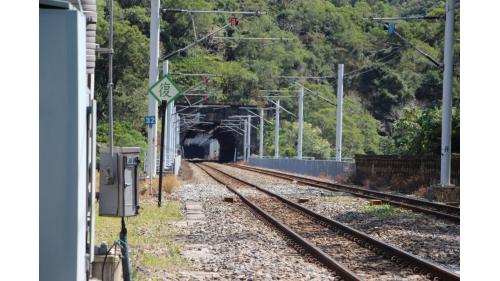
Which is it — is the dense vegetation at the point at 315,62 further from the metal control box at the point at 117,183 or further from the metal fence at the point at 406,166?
the metal control box at the point at 117,183

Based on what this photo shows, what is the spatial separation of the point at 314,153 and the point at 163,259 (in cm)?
7692

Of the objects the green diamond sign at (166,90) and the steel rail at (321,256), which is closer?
the steel rail at (321,256)

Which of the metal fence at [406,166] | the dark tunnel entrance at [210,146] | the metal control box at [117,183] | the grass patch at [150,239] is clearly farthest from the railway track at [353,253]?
the dark tunnel entrance at [210,146]

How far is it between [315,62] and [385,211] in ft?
288

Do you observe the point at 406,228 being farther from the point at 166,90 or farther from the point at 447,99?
the point at 447,99

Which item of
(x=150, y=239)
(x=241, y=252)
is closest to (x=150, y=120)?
(x=150, y=239)

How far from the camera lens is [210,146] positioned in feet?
426

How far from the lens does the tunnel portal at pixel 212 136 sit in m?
94.8

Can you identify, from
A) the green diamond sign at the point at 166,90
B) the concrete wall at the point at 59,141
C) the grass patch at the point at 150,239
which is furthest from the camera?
the green diamond sign at the point at 166,90

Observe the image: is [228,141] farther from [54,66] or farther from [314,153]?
[54,66]

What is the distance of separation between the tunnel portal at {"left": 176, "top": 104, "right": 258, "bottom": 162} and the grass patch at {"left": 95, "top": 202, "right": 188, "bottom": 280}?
69061 mm

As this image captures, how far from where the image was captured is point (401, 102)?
320 feet

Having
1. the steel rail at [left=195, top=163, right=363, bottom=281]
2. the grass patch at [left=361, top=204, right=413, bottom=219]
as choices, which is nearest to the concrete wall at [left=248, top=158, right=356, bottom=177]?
the grass patch at [left=361, top=204, right=413, bottom=219]

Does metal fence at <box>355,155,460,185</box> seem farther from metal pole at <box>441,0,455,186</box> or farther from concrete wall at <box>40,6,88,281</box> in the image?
concrete wall at <box>40,6,88,281</box>
